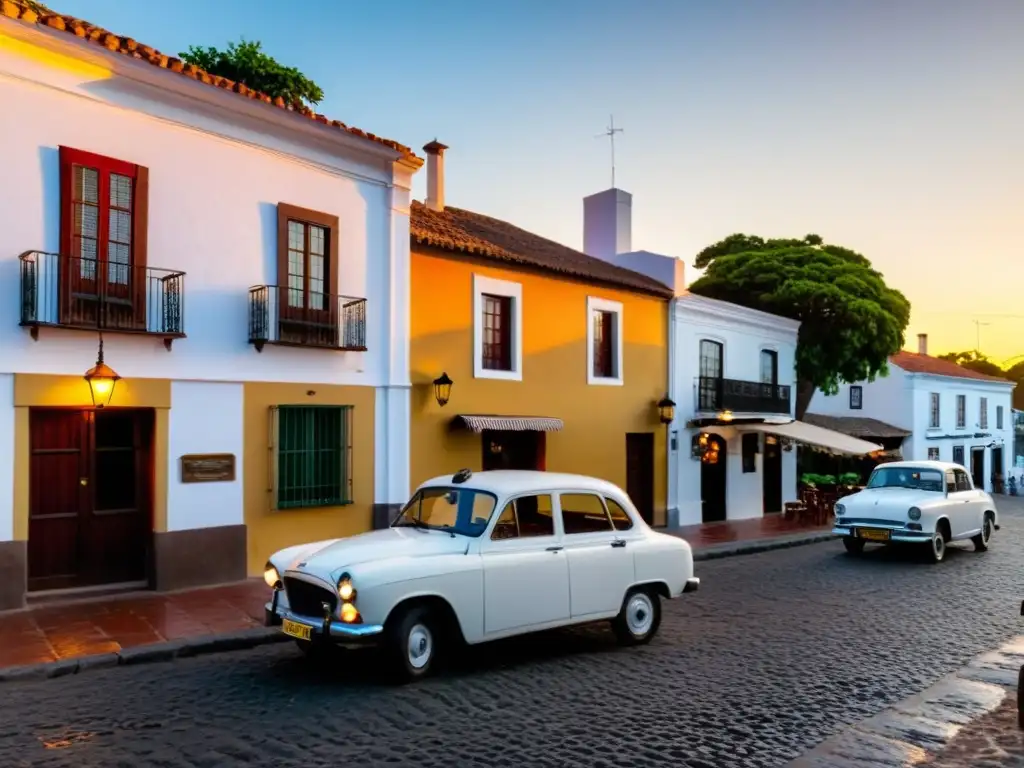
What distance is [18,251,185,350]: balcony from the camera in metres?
9.09

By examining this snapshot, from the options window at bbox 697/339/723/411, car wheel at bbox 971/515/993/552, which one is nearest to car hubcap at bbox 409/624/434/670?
car wheel at bbox 971/515/993/552

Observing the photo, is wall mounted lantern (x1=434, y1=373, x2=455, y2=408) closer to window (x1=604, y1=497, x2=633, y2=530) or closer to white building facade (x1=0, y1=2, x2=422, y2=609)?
white building facade (x1=0, y1=2, x2=422, y2=609)


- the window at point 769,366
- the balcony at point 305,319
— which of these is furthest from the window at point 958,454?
the balcony at point 305,319

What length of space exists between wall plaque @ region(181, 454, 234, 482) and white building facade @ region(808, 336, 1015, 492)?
2561 centimetres

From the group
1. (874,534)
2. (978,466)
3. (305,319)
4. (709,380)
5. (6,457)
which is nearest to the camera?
(6,457)

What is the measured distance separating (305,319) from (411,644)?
618 cm

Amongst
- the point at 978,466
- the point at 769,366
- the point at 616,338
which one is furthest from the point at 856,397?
the point at 616,338

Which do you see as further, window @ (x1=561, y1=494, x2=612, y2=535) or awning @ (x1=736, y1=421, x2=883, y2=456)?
awning @ (x1=736, y1=421, x2=883, y2=456)

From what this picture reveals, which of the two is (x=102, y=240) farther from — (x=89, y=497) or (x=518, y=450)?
(x=518, y=450)

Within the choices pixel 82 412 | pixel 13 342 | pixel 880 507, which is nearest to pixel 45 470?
pixel 82 412

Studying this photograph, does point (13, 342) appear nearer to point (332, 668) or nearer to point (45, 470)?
point (45, 470)

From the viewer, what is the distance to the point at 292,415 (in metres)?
11.6

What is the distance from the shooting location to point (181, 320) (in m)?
10.3

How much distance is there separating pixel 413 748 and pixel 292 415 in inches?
278
